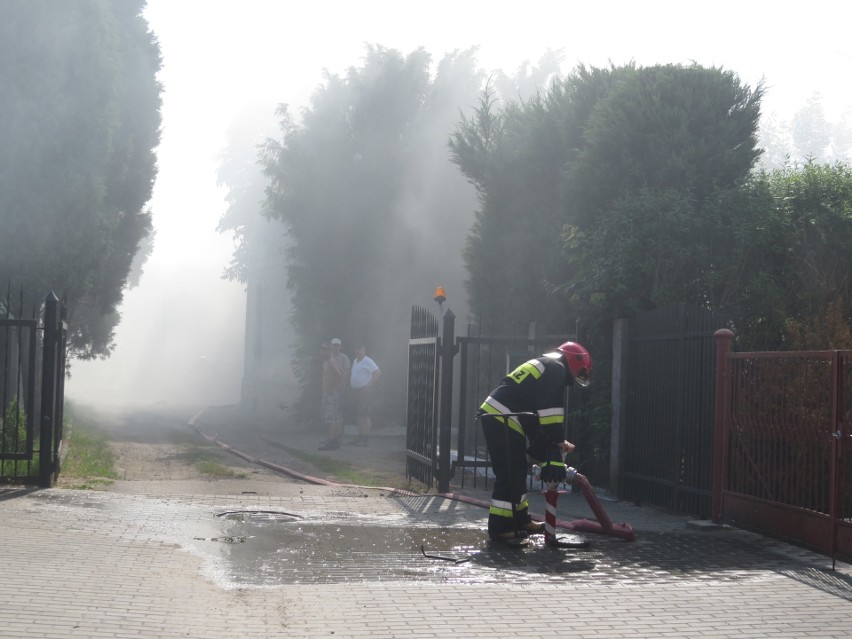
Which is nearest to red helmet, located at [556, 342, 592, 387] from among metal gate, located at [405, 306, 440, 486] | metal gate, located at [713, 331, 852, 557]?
metal gate, located at [713, 331, 852, 557]

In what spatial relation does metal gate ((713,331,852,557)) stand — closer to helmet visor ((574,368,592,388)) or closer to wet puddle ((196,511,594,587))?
helmet visor ((574,368,592,388))

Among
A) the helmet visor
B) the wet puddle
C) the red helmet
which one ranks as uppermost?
the red helmet

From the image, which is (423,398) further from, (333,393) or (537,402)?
(333,393)

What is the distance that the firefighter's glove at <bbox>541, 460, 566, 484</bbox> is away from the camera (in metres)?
7.75

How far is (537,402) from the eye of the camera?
786cm

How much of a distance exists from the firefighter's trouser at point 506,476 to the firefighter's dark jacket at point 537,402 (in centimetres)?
9

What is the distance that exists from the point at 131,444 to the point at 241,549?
11503 millimetres

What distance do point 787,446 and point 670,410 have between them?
7.31 feet

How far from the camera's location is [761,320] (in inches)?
444

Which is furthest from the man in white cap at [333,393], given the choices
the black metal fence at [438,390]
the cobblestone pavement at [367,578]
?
the cobblestone pavement at [367,578]

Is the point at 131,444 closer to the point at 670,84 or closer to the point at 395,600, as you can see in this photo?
the point at 670,84

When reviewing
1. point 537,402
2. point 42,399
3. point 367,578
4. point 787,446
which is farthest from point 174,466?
point 787,446

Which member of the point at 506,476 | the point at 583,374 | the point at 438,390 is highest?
the point at 583,374

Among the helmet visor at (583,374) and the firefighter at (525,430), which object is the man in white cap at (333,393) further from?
the helmet visor at (583,374)
